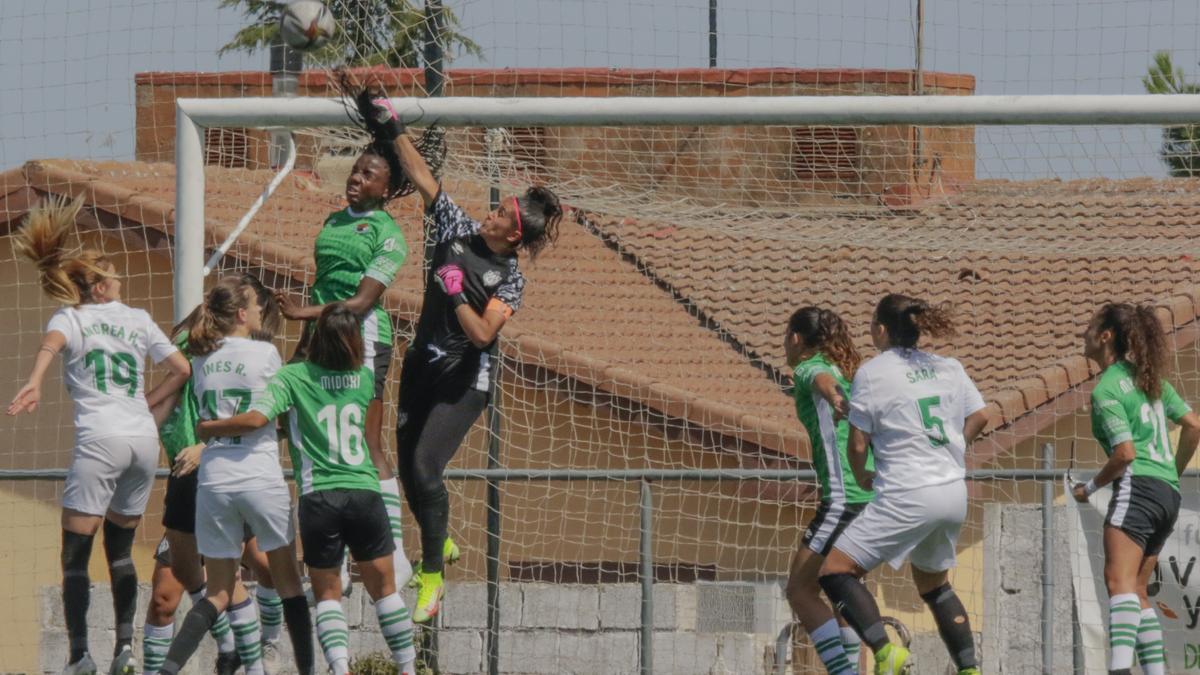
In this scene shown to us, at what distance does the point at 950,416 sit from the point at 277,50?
6007 mm

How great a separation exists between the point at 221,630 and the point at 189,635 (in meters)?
0.63

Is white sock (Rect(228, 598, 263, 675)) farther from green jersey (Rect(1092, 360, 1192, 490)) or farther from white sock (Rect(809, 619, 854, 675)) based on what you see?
green jersey (Rect(1092, 360, 1192, 490))

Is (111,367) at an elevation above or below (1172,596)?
above

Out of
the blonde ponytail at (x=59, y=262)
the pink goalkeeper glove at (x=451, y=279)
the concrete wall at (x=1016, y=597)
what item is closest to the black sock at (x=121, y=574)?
the blonde ponytail at (x=59, y=262)

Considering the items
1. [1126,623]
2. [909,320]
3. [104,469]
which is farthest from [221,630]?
[1126,623]

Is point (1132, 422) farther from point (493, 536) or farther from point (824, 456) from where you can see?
point (493, 536)

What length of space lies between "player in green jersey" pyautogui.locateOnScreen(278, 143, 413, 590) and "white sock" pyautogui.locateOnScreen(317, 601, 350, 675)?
2.09 feet

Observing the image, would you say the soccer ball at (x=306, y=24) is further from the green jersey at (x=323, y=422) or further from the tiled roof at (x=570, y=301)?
the tiled roof at (x=570, y=301)

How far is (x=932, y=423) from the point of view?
777cm

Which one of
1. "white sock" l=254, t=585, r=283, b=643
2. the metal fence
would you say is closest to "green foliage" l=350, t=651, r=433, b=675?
the metal fence

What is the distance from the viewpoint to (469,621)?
40.0 feet

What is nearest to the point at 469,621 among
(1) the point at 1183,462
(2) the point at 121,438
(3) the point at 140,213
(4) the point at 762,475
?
(4) the point at 762,475

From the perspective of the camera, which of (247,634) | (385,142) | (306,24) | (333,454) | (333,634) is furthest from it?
(306,24)

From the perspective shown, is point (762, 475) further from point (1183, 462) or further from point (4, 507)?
point (4, 507)
